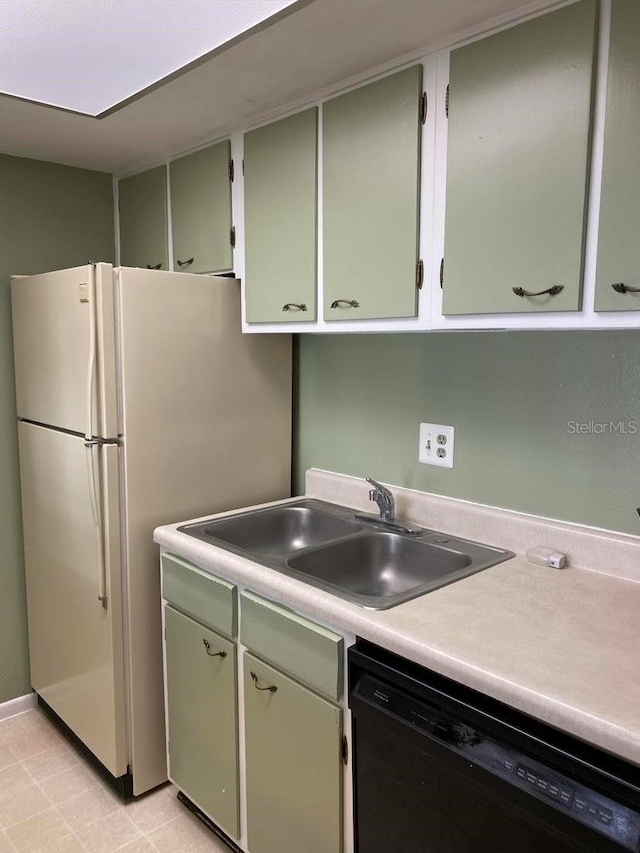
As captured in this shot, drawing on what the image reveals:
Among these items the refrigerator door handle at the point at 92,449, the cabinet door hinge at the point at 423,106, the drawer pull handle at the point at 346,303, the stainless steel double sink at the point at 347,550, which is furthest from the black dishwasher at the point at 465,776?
the cabinet door hinge at the point at 423,106

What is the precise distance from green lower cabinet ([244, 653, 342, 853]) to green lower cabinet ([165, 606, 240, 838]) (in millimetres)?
76

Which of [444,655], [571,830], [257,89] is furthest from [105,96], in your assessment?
[571,830]

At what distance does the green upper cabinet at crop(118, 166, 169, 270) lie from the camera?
2.40m

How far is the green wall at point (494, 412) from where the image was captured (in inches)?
60.2

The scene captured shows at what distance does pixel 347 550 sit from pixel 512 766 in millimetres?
844

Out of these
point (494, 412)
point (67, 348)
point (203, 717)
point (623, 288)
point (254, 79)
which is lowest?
point (203, 717)

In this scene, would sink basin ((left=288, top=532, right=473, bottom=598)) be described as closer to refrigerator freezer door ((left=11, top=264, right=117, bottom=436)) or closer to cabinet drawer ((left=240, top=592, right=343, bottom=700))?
cabinet drawer ((left=240, top=592, right=343, bottom=700))

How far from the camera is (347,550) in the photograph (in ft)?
6.05

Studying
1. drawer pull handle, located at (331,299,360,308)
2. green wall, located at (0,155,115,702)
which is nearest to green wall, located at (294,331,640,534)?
drawer pull handle, located at (331,299,360,308)

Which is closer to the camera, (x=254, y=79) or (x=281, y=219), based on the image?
(x=254, y=79)

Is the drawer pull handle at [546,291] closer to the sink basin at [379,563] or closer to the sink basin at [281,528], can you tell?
the sink basin at [379,563]

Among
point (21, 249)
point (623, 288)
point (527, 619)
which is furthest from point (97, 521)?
point (623, 288)

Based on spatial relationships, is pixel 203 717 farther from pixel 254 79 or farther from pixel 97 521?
pixel 254 79

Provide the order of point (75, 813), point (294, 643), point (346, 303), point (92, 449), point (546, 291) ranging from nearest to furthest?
point (546, 291)
point (294, 643)
point (346, 303)
point (92, 449)
point (75, 813)
